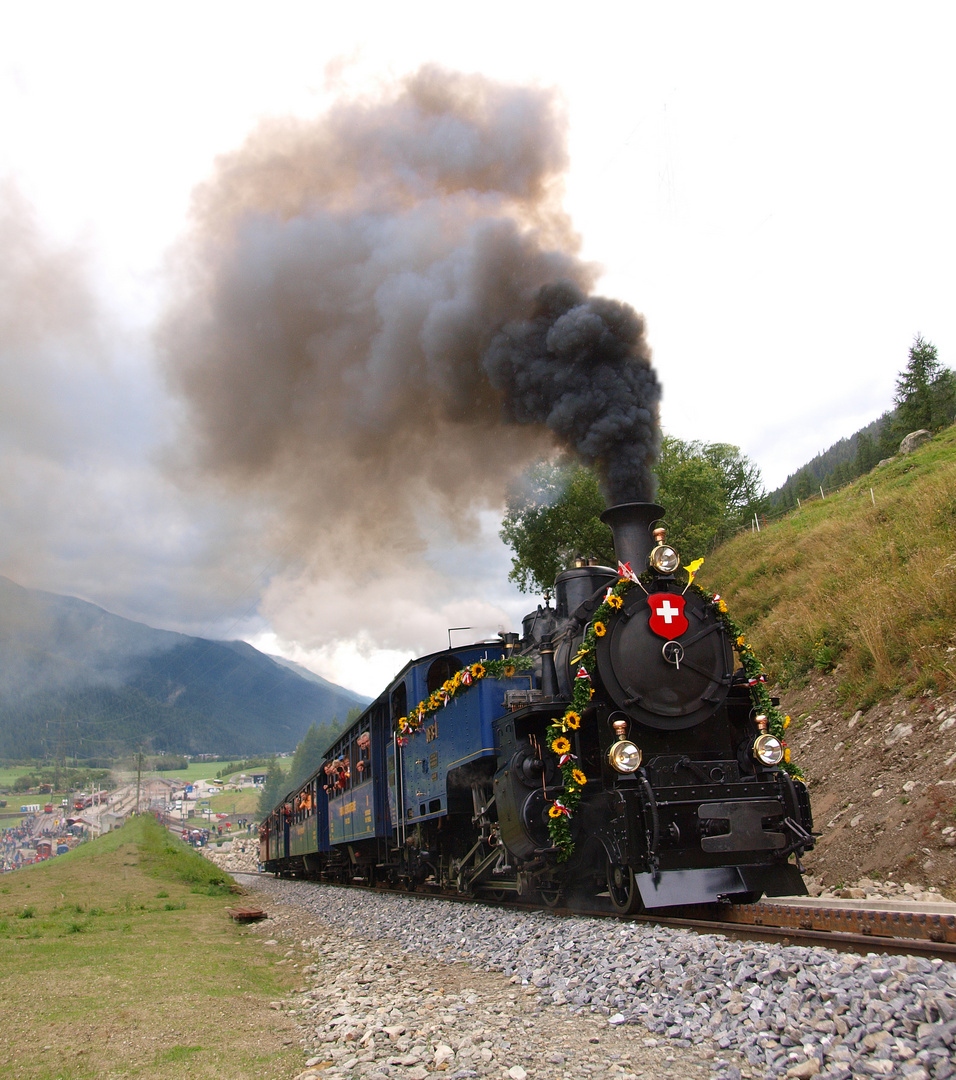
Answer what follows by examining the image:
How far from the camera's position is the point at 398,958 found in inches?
247

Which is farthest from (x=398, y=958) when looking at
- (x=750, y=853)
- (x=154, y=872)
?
(x=154, y=872)

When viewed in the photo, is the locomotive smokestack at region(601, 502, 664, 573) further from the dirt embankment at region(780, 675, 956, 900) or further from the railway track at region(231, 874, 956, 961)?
the dirt embankment at region(780, 675, 956, 900)

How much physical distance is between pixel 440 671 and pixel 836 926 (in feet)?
20.2

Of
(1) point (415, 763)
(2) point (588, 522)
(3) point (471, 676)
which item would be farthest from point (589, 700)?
(2) point (588, 522)

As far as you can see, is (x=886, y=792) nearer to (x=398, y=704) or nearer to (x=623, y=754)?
(x=623, y=754)

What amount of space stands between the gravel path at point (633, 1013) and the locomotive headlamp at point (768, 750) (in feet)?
5.66

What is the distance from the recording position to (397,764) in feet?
36.3

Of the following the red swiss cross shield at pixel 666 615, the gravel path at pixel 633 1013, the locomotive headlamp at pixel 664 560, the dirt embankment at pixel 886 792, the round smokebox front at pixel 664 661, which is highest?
the locomotive headlamp at pixel 664 560

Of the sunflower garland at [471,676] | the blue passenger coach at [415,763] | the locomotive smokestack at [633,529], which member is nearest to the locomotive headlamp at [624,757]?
the blue passenger coach at [415,763]

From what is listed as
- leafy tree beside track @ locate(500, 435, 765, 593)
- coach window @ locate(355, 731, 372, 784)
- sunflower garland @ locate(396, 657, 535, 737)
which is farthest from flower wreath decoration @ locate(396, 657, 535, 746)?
leafy tree beside track @ locate(500, 435, 765, 593)

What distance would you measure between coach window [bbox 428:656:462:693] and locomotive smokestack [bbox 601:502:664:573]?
3245 mm

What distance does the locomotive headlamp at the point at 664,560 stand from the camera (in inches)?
261

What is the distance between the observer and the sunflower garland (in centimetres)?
790

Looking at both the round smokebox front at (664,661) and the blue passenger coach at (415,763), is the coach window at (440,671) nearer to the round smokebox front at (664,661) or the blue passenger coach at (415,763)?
the blue passenger coach at (415,763)
